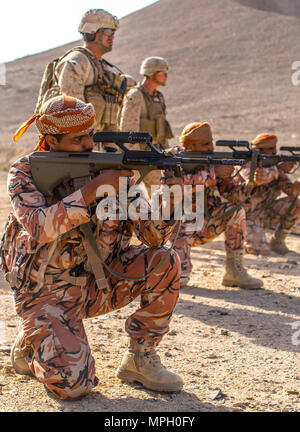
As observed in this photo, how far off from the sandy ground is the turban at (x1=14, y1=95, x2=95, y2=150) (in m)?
1.23

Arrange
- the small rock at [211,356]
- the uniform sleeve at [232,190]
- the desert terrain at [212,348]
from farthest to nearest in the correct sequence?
the uniform sleeve at [232,190] < the small rock at [211,356] < the desert terrain at [212,348]

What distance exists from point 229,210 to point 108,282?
7.04ft

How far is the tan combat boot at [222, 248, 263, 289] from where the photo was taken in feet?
16.9

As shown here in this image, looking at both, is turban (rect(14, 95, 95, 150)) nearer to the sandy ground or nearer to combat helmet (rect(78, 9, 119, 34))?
the sandy ground

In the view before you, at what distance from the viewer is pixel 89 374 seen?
9.37ft

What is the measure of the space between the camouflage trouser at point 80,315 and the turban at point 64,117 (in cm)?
70

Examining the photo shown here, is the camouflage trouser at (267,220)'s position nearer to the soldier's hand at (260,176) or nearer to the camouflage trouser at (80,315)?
the soldier's hand at (260,176)

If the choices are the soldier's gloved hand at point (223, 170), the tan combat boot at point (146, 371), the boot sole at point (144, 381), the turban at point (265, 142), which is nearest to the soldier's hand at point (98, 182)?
the tan combat boot at point (146, 371)

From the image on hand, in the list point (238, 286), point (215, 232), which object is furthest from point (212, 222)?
point (238, 286)

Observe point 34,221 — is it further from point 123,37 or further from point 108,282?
point 123,37

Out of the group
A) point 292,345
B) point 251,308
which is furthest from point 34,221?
point 251,308

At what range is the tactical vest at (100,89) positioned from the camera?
5512 mm

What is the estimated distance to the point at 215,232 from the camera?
5.12 metres
